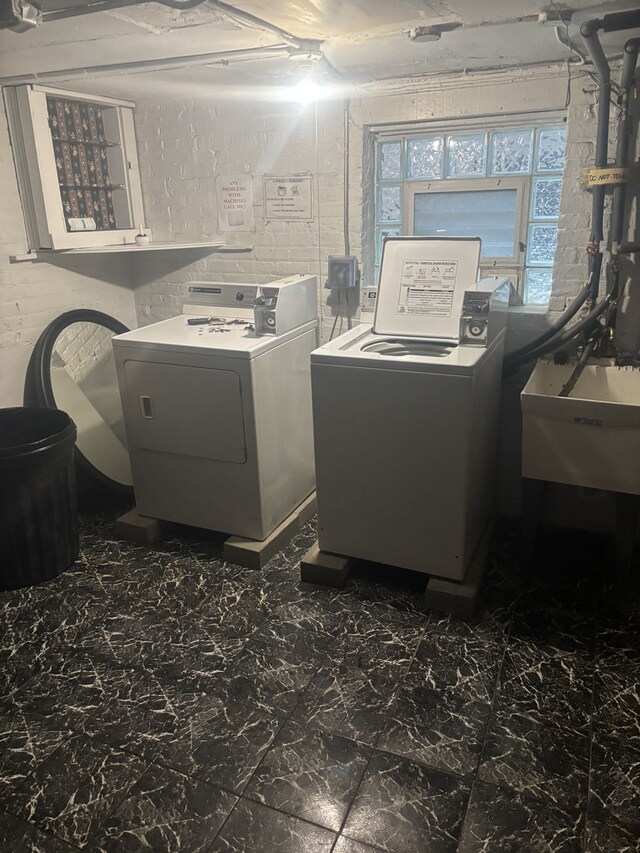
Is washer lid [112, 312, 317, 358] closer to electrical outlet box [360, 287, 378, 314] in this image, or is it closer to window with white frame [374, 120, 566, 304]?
electrical outlet box [360, 287, 378, 314]

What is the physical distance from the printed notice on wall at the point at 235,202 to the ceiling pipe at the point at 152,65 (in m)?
0.79

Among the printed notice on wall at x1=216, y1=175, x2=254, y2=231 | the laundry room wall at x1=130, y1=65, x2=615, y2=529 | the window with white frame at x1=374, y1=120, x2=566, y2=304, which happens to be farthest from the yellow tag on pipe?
the printed notice on wall at x1=216, y1=175, x2=254, y2=231

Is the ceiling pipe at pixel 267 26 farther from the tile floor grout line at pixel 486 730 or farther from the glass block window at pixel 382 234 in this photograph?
the tile floor grout line at pixel 486 730

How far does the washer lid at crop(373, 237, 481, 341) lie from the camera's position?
9.12ft

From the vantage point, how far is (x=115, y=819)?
1.67 metres

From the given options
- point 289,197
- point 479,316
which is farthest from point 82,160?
point 479,316

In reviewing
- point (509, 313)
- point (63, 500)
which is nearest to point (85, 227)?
point (63, 500)

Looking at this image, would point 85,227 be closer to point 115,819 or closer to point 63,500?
point 63,500

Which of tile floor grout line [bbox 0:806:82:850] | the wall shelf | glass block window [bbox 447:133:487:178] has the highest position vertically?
glass block window [bbox 447:133:487:178]

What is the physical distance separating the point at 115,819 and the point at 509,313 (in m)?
2.50

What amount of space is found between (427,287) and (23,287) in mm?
2023

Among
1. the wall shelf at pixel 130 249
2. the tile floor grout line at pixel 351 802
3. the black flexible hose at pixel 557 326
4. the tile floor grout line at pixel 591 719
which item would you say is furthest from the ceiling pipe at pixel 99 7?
the tile floor grout line at pixel 591 719

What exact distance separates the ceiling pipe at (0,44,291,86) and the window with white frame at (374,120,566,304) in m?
0.90

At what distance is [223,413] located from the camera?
270 cm
